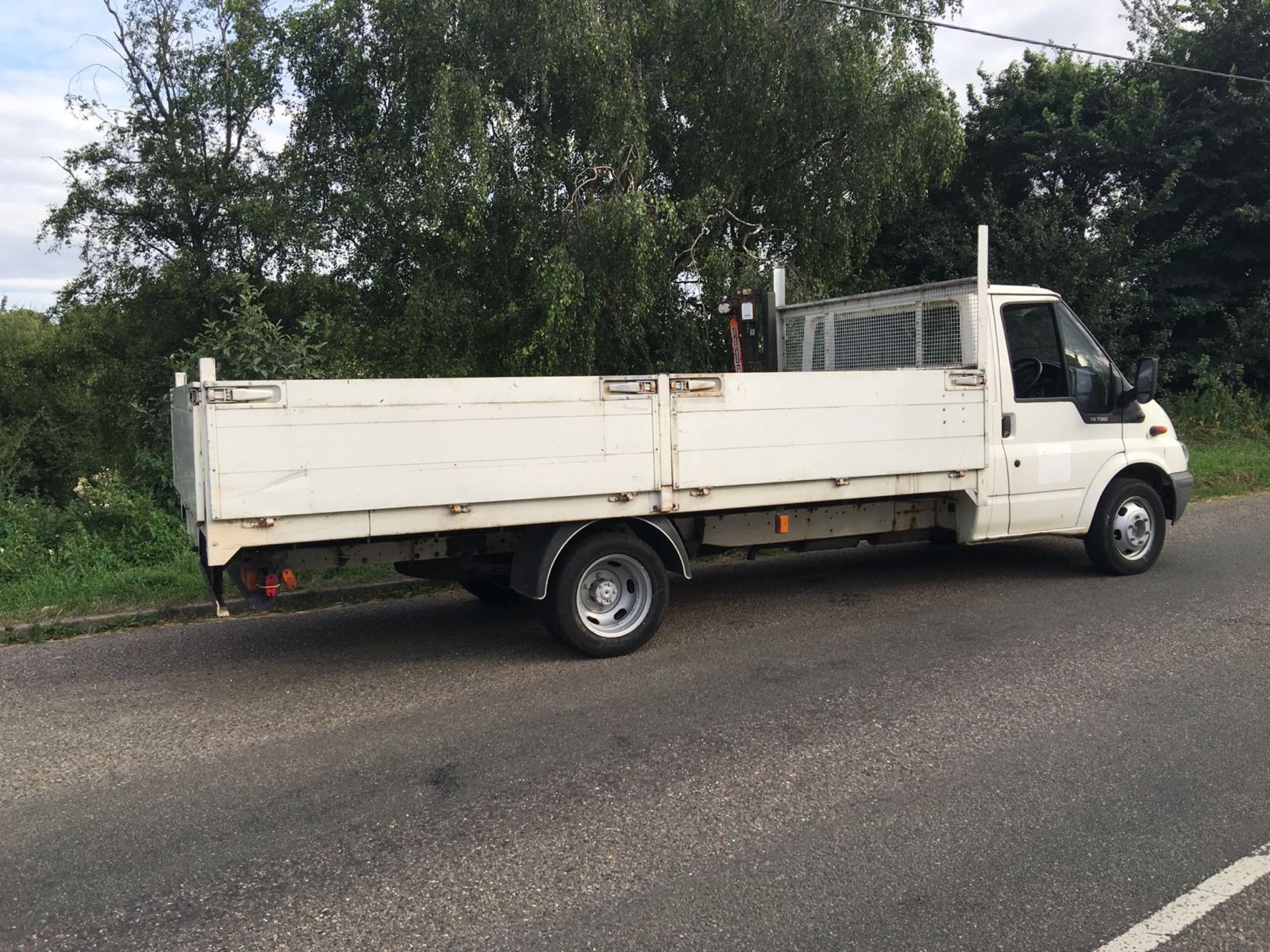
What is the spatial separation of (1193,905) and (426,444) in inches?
156

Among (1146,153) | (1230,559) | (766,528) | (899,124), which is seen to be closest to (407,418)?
(766,528)

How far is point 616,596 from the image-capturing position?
6.34 meters

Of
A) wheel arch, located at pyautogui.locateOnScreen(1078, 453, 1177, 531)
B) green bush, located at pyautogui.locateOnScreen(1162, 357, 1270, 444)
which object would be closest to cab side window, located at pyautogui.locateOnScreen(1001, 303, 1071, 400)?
wheel arch, located at pyautogui.locateOnScreen(1078, 453, 1177, 531)

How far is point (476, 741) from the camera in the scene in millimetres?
4832

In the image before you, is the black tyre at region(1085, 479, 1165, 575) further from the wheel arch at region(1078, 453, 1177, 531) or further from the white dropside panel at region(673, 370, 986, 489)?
the white dropside panel at region(673, 370, 986, 489)

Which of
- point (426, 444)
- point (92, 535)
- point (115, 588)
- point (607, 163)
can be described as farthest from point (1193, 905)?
point (607, 163)

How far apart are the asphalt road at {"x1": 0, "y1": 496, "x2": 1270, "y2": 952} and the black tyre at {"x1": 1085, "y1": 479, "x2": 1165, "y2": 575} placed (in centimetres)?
84

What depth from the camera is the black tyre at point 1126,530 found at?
805cm

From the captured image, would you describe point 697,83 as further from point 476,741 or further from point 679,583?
point 476,741

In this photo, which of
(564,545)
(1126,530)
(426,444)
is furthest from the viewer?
(1126,530)

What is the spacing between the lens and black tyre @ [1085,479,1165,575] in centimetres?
805

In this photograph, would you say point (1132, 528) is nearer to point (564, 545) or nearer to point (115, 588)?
point (564, 545)

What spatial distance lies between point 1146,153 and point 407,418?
1838 centimetres

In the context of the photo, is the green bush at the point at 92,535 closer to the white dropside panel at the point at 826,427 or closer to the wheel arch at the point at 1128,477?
the white dropside panel at the point at 826,427
